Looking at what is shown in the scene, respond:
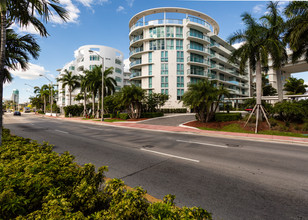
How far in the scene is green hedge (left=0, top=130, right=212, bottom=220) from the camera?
1669mm

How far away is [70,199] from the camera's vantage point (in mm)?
A: 2062

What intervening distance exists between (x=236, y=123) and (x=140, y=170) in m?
14.1

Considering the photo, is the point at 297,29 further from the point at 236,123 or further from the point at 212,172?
the point at 212,172

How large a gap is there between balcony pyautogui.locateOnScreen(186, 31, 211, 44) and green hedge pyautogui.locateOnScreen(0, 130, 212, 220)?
43.2 m

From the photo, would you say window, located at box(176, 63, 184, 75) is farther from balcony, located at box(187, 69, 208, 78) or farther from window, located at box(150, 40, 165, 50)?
window, located at box(150, 40, 165, 50)

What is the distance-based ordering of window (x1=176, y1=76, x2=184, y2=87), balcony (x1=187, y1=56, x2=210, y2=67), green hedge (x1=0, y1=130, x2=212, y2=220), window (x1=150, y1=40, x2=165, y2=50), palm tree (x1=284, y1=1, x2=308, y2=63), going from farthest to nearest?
window (x1=176, y1=76, x2=184, y2=87) → window (x1=150, y1=40, x2=165, y2=50) → balcony (x1=187, y1=56, x2=210, y2=67) → palm tree (x1=284, y1=1, x2=308, y2=63) → green hedge (x1=0, y1=130, x2=212, y2=220)

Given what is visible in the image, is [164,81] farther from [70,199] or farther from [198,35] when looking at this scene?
[70,199]

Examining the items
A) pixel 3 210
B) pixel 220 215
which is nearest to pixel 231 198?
pixel 220 215

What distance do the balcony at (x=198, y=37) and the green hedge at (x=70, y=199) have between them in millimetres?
43176

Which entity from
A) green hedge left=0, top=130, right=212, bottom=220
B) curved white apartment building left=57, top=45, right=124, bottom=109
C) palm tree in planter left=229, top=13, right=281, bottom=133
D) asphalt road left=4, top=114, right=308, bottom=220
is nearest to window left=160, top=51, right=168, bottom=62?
curved white apartment building left=57, top=45, right=124, bottom=109

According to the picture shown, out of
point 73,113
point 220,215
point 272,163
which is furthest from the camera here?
point 73,113

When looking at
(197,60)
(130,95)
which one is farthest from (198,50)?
(130,95)

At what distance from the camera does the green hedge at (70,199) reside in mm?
1669

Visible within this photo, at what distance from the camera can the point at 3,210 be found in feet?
5.55
